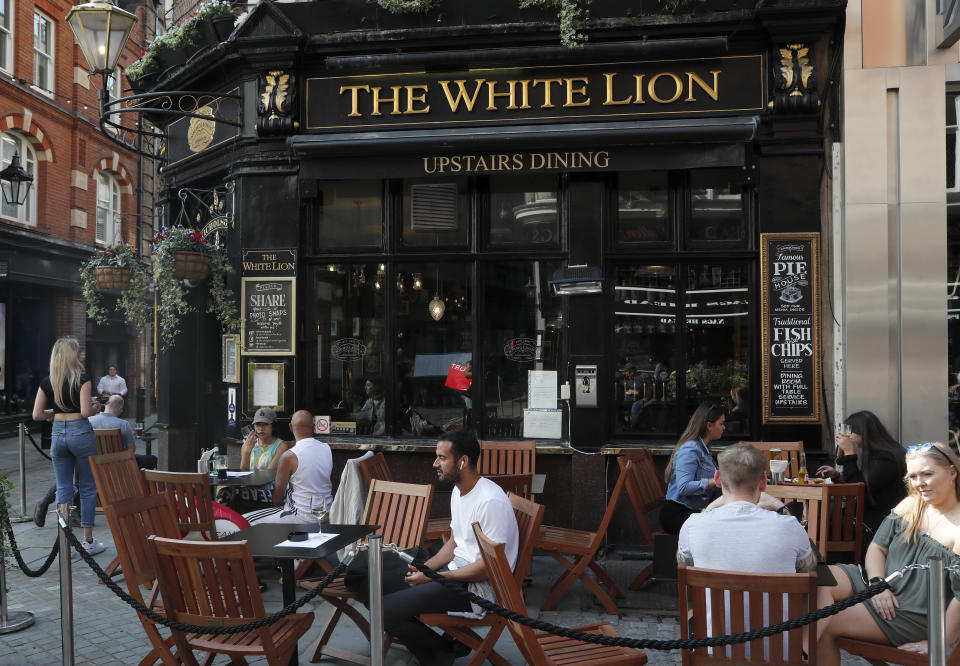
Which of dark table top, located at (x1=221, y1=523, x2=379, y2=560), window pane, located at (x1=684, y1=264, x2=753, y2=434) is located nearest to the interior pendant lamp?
dark table top, located at (x1=221, y1=523, x2=379, y2=560)

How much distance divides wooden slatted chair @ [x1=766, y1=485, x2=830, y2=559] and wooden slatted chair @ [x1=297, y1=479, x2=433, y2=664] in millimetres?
2300

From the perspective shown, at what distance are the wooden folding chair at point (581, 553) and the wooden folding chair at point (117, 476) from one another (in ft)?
10.9

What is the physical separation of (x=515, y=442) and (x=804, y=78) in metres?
4.24

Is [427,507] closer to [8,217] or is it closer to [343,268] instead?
[343,268]

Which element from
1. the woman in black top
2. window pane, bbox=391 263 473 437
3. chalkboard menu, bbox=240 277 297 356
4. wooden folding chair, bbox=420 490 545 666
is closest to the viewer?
wooden folding chair, bbox=420 490 545 666

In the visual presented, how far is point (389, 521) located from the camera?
5.41 meters

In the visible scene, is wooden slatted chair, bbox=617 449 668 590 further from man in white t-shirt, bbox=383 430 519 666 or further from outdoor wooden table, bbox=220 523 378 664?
outdoor wooden table, bbox=220 523 378 664

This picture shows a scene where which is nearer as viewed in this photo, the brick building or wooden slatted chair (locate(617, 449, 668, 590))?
wooden slatted chair (locate(617, 449, 668, 590))

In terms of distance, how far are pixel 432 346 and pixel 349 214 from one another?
1642mm

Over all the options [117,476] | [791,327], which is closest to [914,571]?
[791,327]

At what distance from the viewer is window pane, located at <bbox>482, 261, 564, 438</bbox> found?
7.88 m

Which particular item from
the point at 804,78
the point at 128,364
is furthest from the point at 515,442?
the point at 128,364

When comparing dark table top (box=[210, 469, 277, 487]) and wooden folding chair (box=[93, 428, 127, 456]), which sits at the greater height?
wooden folding chair (box=[93, 428, 127, 456])

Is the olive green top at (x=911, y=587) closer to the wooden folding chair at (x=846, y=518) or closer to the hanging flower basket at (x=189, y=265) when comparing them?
the wooden folding chair at (x=846, y=518)
